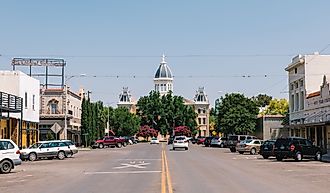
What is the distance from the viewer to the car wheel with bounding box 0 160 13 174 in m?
28.0

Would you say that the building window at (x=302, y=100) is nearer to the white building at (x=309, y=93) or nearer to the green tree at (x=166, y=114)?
the white building at (x=309, y=93)

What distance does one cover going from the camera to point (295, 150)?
128 feet

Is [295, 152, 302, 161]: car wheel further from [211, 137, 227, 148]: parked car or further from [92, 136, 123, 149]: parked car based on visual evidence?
[92, 136, 123, 149]: parked car

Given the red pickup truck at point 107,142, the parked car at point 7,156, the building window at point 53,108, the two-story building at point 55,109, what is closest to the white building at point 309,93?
the red pickup truck at point 107,142

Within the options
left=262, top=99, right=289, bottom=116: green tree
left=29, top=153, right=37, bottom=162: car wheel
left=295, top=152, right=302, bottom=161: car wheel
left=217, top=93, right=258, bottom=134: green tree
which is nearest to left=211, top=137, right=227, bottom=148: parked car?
left=217, top=93, right=258, bottom=134: green tree

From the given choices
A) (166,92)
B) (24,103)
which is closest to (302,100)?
(24,103)

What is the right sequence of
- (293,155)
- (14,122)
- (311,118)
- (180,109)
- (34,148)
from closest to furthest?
1. (293,155)
2. (34,148)
3. (14,122)
4. (311,118)
5. (180,109)

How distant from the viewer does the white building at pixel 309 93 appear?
5597 cm

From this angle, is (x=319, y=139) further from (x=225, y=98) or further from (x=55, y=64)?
(x=55, y=64)

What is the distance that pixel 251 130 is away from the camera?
83.7 metres

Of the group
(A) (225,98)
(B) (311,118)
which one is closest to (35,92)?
(B) (311,118)

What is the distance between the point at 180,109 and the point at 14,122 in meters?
97.4

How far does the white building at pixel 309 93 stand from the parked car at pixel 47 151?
2301 centimetres

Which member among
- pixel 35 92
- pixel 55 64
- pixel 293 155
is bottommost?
pixel 293 155
